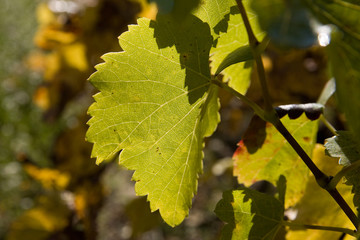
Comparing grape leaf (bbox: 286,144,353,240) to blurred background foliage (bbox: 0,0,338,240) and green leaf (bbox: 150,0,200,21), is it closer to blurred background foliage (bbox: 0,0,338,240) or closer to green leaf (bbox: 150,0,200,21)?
green leaf (bbox: 150,0,200,21)

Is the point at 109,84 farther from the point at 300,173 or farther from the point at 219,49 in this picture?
the point at 300,173

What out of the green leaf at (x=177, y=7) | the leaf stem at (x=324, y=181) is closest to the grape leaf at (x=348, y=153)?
the leaf stem at (x=324, y=181)

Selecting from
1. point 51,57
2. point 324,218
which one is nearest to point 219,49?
point 324,218

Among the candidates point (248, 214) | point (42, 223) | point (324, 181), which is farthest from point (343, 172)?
point (42, 223)

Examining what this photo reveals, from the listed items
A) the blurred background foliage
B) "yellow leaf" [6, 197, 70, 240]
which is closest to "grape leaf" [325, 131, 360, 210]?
the blurred background foliage

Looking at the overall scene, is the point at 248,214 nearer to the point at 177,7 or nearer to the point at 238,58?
the point at 238,58

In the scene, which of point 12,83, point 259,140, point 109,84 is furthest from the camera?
point 12,83

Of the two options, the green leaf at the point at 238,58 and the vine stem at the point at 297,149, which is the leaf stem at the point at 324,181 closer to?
the vine stem at the point at 297,149

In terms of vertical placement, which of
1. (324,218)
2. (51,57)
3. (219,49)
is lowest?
(51,57)
